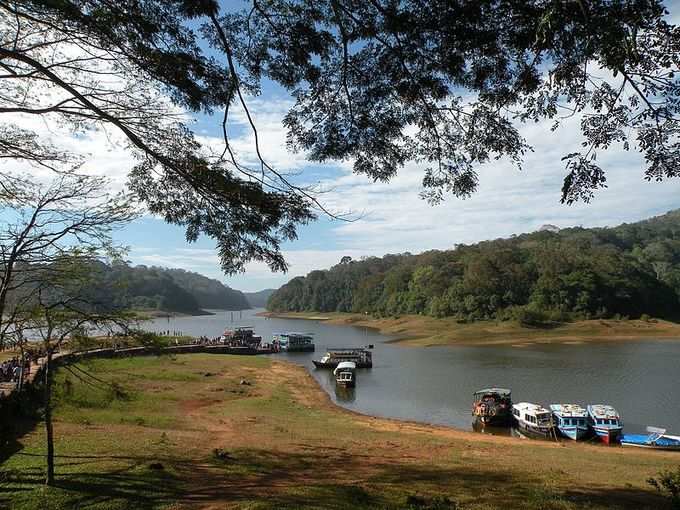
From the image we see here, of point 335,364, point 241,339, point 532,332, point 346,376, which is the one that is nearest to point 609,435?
point 346,376

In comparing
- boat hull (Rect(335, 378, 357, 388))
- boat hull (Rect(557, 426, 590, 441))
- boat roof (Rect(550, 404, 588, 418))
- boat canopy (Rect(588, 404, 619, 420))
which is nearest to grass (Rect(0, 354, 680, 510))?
boat hull (Rect(557, 426, 590, 441))

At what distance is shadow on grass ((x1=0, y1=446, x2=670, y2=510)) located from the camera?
8164 mm

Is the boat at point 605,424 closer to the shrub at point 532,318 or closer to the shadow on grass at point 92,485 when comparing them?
the shadow on grass at point 92,485

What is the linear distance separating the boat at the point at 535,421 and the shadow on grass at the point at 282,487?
10.2 metres

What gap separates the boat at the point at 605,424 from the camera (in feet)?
64.9

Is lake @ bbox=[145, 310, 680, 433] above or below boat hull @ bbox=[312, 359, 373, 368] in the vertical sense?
below

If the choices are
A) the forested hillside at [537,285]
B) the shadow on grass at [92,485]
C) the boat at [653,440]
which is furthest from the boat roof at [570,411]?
the forested hillside at [537,285]

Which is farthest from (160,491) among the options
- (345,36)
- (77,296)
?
(345,36)

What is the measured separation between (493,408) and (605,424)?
4.79 m

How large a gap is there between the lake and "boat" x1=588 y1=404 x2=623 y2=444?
1666 millimetres

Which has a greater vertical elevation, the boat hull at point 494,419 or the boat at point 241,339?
the boat at point 241,339

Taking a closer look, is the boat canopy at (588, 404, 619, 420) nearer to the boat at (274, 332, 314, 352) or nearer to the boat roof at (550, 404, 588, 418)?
the boat roof at (550, 404, 588, 418)

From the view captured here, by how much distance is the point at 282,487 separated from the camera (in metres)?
9.55

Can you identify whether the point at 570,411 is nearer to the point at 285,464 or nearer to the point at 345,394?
the point at 345,394
